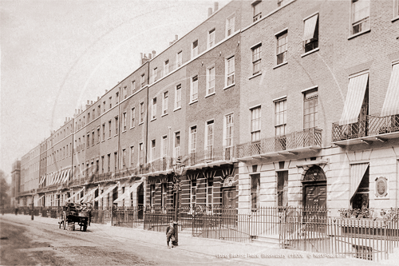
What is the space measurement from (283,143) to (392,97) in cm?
674

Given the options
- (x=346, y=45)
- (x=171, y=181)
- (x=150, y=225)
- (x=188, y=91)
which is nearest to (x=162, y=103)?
(x=188, y=91)

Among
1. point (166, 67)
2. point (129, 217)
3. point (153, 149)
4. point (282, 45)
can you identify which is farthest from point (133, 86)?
point (282, 45)

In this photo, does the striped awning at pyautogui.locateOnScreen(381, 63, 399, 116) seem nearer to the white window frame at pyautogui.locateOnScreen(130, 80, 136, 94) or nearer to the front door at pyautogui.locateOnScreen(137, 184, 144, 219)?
the front door at pyautogui.locateOnScreen(137, 184, 144, 219)

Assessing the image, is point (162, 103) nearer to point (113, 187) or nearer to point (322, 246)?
point (113, 187)

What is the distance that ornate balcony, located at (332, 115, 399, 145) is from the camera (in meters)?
15.6

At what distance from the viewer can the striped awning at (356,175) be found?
675 inches

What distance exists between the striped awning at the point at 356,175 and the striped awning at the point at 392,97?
2.43 m

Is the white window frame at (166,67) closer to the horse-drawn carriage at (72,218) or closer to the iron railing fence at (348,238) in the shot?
the horse-drawn carriage at (72,218)

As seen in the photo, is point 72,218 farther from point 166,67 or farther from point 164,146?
point 166,67

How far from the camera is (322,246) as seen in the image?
54.0ft

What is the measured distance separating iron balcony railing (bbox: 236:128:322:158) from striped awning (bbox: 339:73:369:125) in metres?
1.84

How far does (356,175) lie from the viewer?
687 inches

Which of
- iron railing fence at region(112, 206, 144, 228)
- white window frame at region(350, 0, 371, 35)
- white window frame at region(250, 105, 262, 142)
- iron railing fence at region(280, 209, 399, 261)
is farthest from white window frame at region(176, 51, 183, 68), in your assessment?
iron railing fence at region(280, 209, 399, 261)

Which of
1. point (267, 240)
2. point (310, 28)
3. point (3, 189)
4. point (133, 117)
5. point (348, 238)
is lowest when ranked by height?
point (267, 240)
